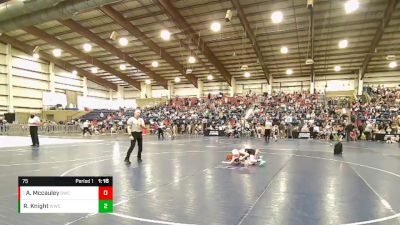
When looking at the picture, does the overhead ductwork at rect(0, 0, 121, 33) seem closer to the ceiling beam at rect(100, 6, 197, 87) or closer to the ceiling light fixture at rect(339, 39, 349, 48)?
the ceiling beam at rect(100, 6, 197, 87)

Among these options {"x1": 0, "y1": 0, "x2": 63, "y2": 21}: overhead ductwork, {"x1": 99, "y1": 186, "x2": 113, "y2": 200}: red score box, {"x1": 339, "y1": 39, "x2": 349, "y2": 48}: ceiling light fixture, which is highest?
{"x1": 339, "y1": 39, "x2": 349, "y2": 48}: ceiling light fixture

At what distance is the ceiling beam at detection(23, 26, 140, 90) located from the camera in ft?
105

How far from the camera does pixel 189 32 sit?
29562mm

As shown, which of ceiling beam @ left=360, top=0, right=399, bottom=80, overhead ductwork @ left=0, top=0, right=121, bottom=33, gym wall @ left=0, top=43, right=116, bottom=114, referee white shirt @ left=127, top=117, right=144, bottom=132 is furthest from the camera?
gym wall @ left=0, top=43, right=116, bottom=114

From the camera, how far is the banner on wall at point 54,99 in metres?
42.9

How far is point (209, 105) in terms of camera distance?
37219mm

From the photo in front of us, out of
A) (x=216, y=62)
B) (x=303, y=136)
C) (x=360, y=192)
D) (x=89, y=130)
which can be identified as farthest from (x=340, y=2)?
(x=89, y=130)

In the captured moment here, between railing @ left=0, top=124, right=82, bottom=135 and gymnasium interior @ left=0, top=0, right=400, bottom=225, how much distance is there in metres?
0.13

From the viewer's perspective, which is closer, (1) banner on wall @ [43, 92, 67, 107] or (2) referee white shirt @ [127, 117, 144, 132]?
(2) referee white shirt @ [127, 117, 144, 132]

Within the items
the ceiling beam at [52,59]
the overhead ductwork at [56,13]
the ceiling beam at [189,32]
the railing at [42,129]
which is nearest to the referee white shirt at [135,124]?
the overhead ductwork at [56,13]

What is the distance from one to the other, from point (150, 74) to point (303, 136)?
25.0 m
